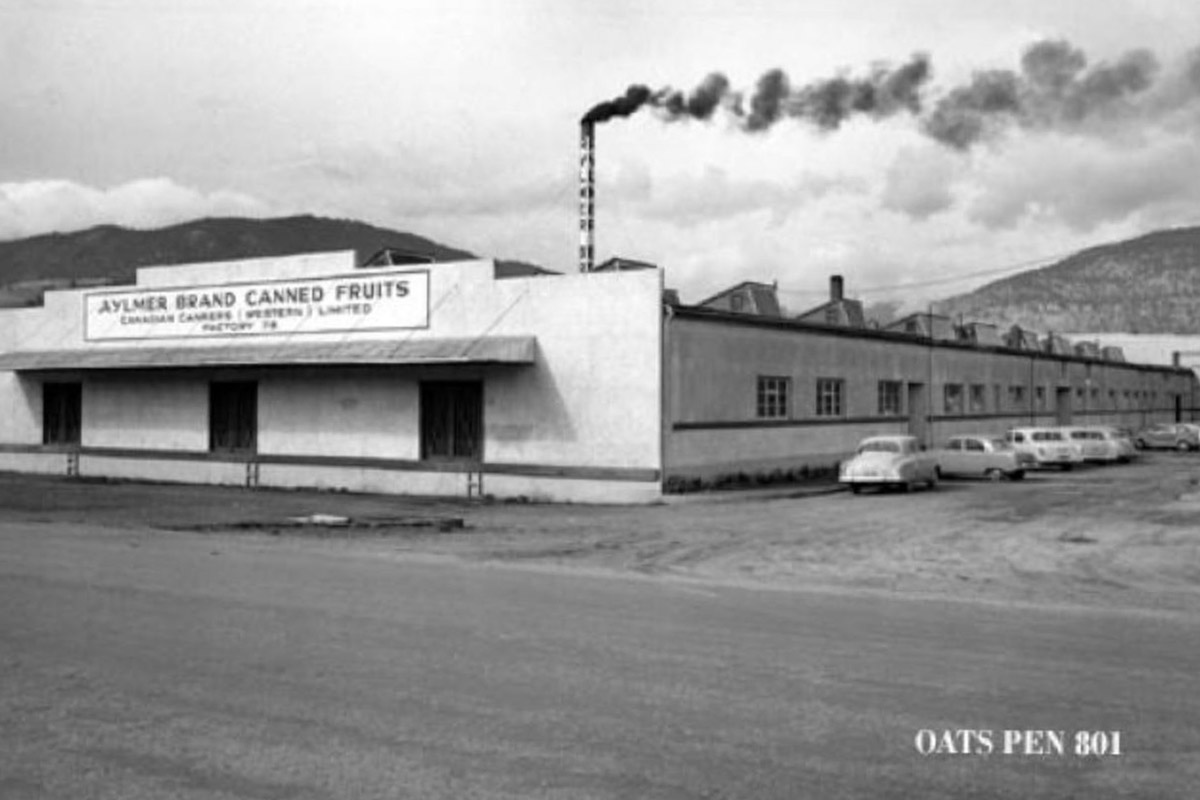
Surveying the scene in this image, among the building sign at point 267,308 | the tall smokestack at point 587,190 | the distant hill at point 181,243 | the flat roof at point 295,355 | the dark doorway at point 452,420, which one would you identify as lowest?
the dark doorway at point 452,420

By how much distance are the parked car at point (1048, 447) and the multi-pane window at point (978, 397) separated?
572 centimetres

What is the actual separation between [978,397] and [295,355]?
29.3 meters

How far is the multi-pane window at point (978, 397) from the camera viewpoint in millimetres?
47156

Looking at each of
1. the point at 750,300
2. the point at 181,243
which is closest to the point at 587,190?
the point at 750,300

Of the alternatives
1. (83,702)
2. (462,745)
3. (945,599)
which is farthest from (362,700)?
(945,599)

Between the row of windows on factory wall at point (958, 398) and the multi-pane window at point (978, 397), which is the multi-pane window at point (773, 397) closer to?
the row of windows on factory wall at point (958, 398)

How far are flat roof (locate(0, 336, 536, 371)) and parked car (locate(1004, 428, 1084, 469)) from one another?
69.8ft

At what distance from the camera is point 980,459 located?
114 ft

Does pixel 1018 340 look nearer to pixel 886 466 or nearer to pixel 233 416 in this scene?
pixel 886 466

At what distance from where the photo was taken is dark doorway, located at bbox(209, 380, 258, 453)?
3216 centimetres

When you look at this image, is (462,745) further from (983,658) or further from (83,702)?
(983,658)

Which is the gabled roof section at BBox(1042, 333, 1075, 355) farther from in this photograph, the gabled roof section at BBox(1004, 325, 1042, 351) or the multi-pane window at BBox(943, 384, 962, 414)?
the multi-pane window at BBox(943, 384, 962, 414)

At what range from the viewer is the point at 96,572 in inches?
519

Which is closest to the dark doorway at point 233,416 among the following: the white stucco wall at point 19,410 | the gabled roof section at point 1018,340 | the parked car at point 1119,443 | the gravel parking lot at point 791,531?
the gravel parking lot at point 791,531
